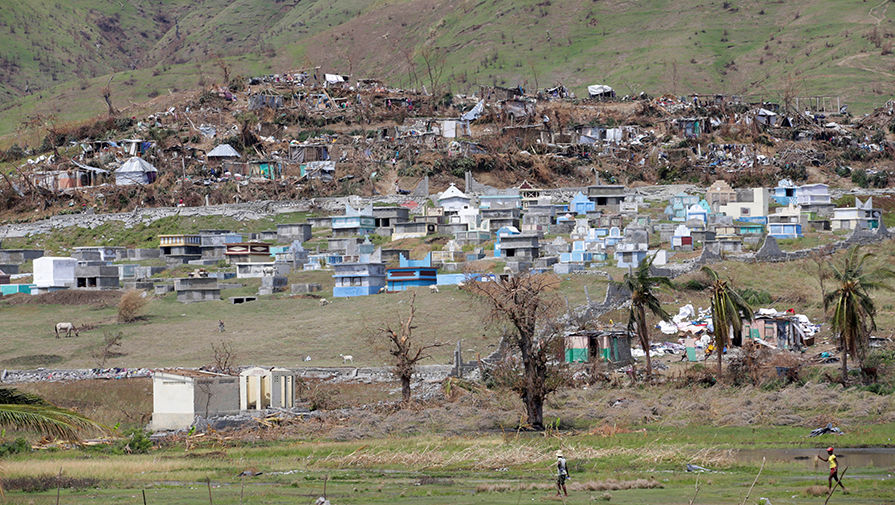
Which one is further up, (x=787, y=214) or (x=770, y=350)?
(x=787, y=214)

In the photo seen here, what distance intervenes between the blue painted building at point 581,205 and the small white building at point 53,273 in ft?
132

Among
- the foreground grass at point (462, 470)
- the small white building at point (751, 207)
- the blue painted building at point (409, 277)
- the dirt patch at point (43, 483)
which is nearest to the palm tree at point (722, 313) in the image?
the foreground grass at point (462, 470)

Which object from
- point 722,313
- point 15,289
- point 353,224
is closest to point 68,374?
point 15,289

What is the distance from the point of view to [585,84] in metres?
180

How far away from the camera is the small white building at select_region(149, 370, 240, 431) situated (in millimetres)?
49250

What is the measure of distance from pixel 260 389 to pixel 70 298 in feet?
113

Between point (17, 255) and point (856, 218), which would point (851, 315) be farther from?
point (17, 255)

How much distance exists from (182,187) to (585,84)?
81714 millimetres

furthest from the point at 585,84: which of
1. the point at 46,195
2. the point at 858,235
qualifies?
the point at 858,235

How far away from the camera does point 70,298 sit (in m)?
81.2

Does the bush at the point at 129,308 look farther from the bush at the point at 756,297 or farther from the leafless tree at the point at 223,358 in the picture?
the bush at the point at 756,297

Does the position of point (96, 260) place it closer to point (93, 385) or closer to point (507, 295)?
point (93, 385)

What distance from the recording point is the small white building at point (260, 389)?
5141cm

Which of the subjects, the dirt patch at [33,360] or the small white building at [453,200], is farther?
the small white building at [453,200]
